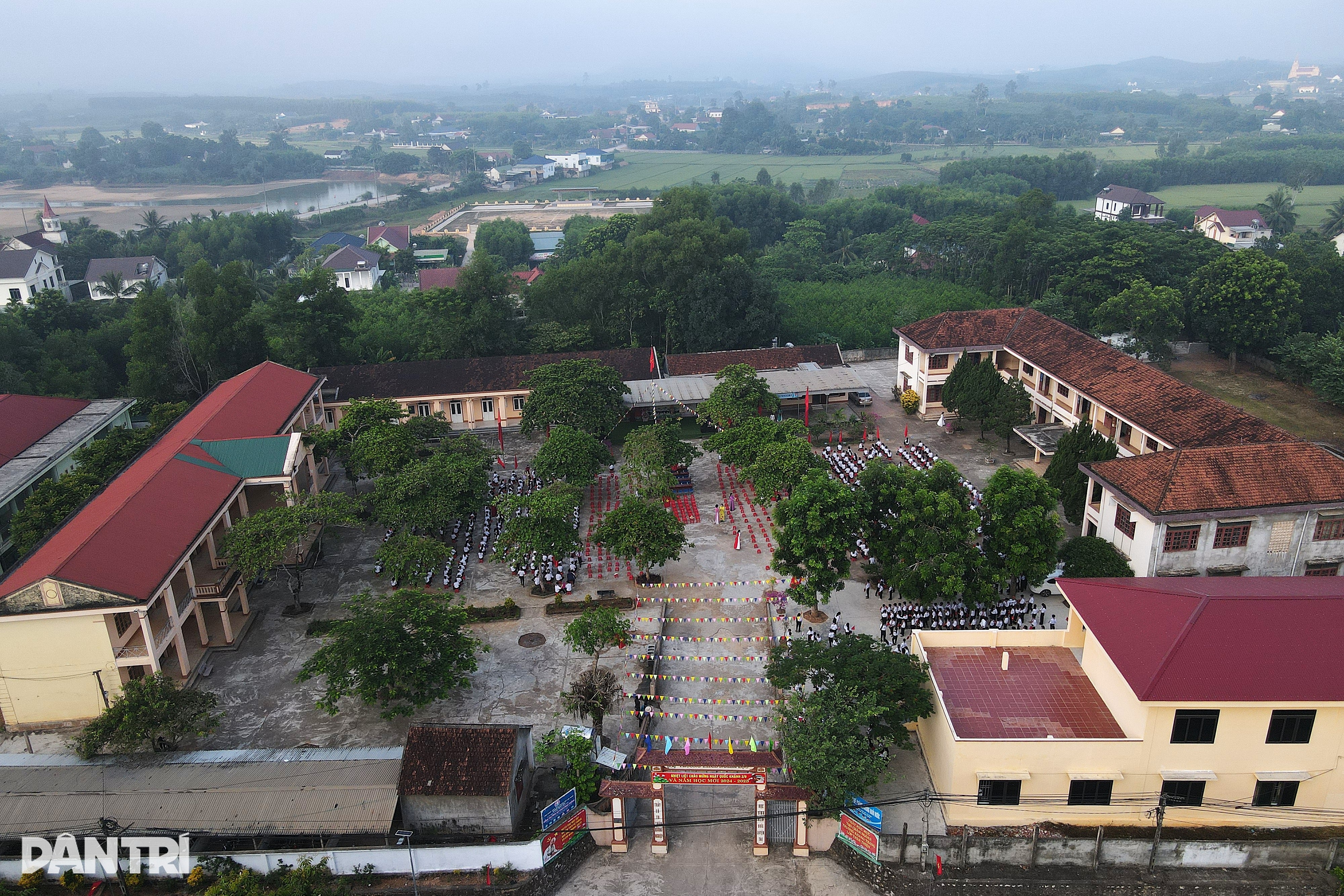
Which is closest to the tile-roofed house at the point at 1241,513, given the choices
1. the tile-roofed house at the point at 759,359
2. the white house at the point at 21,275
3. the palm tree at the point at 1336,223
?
the tile-roofed house at the point at 759,359

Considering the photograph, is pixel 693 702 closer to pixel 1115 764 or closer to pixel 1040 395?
pixel 1115 764

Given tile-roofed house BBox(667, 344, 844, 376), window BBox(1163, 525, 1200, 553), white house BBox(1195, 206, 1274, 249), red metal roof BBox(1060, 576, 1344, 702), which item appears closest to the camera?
red metal roof BBox(1060, 576, 1344, 702)

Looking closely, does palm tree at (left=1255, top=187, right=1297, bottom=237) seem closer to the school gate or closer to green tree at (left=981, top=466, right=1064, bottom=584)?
green tree at (left=981, top=466, right=1064, bottom=584)

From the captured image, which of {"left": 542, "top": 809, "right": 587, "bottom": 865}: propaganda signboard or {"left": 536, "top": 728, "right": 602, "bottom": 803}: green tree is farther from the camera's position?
{"left": 536, "top": 728, "right": 602, "bottom": 803}: green tree

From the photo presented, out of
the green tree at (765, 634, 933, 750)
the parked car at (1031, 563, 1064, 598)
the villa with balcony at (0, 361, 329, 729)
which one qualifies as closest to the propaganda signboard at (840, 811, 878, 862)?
the green tree at (765, 634, 933, 750)

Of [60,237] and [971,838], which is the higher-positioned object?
[60,237]

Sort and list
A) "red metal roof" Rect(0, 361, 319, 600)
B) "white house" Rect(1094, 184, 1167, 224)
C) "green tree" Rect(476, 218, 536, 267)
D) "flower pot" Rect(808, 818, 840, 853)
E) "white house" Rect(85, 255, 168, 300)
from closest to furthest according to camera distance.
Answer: "flower pot" Rect(808, 818, 840, 853)
"red metal roof" Rect(0, 361, 319, 600)
"white house" Rect(85, 255, 168, 300)
"green tree" Rect(476, 218, 536, 267)
"white house" Rect(1094, 184, 1167, 224)

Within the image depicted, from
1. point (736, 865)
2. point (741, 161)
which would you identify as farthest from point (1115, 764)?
point (741, 161)
